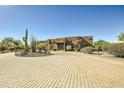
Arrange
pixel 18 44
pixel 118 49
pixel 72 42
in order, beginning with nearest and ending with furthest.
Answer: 1. pixel 118 49
2. pixel 72 42
3. pixel 18 44

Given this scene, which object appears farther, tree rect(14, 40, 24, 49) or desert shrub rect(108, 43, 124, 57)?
tree rect(14, 40, 24, 49)

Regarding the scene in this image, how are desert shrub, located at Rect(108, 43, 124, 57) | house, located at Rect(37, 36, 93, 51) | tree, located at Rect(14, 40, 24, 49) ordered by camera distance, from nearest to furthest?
1. desert shrub, located at Rect(108, 43, 124, 57)
2. house, located at Rect(37, 36, 93, 51)
3. tree, located at Rect(14, 40, 24, 49)

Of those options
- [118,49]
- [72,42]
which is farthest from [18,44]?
[118,49]

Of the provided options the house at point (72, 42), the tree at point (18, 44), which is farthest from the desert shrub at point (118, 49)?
the tree at point (18, 44)

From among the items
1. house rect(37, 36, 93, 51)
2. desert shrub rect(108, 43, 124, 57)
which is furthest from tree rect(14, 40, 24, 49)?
desert shrub rect(108, 43, 124, 57)

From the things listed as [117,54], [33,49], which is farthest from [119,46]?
[33,49]

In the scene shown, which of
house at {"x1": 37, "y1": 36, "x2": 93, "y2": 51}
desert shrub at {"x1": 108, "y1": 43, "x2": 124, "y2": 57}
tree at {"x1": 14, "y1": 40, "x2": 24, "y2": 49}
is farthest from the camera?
tree at {"x1": 14, "y1": 40, "x2": 24, "y2": 49}

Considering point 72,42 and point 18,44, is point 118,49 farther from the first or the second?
point 18,44

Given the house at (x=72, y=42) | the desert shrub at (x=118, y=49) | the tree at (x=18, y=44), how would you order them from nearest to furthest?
1. the desert shrub at (x=118, y=49)
2. the house at (x=72, y=42)
3. the tree at (x=18, y=44)

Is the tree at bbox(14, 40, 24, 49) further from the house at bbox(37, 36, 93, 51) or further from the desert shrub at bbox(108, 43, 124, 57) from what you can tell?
the desert shrub at bbox(108, 43, 124, 57)

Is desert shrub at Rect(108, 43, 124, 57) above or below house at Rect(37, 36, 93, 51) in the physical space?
below

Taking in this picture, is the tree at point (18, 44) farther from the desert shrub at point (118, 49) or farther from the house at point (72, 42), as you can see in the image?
the desert shrub at point (118, 49)
